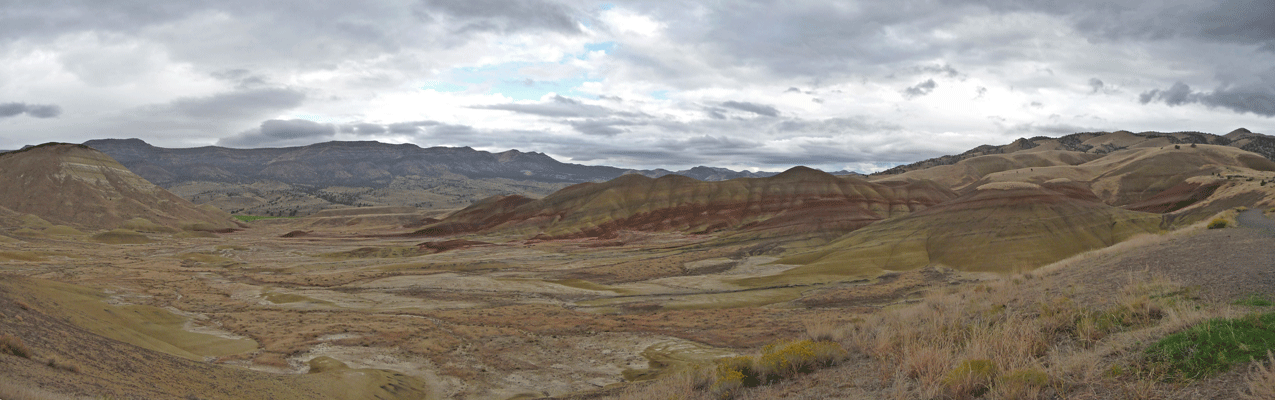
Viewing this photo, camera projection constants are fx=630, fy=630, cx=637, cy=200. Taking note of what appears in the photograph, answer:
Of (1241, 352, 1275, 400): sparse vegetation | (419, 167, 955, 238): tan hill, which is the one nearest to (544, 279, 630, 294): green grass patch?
(1241, 352, 1275, 400): sparse vegetation

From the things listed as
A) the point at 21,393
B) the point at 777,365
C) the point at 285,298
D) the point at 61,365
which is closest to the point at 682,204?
the point at 285,298

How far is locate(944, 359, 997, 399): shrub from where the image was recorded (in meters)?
7.87

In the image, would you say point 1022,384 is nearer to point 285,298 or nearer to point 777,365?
point 777,365

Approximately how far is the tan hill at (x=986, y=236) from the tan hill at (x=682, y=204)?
44.2 m

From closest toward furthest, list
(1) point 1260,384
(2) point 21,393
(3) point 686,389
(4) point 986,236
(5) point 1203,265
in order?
(1) point 1260,384 → (2) point 21,393 → (3) point 686,389 → (5) point 1203,265 → (4) point 986,236

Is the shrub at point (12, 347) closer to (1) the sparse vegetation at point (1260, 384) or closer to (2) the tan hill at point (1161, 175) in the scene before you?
(1) the sparse vegetation at point (1260, 384)

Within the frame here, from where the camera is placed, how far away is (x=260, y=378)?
16.2 metres

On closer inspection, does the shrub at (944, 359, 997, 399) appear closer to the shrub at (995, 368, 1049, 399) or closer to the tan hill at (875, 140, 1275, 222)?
the shrub at (995, 368, 1049, 399)

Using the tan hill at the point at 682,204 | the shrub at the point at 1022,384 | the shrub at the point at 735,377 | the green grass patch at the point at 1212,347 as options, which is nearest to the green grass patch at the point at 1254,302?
the green grass patch at the point at 1212,347

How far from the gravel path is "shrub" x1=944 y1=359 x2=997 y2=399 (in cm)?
631

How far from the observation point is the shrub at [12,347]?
1099 centimetres

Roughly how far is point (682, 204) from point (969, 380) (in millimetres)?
120701

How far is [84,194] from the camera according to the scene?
121938 millimetres

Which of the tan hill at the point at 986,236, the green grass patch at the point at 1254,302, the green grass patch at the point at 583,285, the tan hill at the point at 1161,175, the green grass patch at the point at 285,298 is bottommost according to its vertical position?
the green grass patch at the point at 583,285
